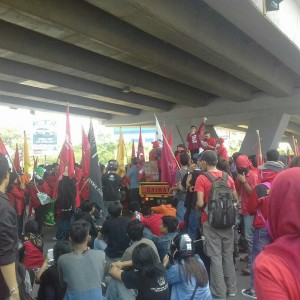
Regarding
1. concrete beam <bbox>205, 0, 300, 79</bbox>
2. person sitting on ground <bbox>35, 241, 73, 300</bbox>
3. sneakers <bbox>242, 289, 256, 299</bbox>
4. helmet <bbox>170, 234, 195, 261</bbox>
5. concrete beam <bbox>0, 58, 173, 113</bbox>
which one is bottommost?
sneakers <bbox>242, 289, 256, 299</bbox>

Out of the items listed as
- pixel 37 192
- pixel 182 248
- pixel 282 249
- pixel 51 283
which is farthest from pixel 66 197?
pixel 282 249

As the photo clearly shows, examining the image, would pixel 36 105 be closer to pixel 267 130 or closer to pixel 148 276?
pixel 267 130

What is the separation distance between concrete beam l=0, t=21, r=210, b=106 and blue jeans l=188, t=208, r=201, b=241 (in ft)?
22.4

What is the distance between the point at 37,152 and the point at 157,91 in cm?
776

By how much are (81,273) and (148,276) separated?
2.08 feet

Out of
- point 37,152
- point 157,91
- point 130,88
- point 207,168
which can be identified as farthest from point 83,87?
point 207,168

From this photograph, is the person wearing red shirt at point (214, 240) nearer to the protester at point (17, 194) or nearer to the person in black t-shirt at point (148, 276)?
the person in black t-shirt at point (148, 276)

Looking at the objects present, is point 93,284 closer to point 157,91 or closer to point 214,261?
point 214,261

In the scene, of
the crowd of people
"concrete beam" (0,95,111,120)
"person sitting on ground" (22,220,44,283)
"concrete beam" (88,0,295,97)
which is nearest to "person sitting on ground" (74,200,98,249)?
the crowd of people

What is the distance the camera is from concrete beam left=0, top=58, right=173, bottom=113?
43.5 ft

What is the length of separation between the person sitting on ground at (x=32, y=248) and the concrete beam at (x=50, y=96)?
36.7 feet

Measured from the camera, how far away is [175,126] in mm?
23859

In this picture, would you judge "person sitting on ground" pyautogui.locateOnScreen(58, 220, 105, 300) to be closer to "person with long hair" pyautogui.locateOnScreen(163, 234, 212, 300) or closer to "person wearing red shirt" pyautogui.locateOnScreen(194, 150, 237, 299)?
"person with long hair" pyautogui.locateOnScreen(163, 234, 212, 300)

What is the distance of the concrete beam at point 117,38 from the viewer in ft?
27.8
